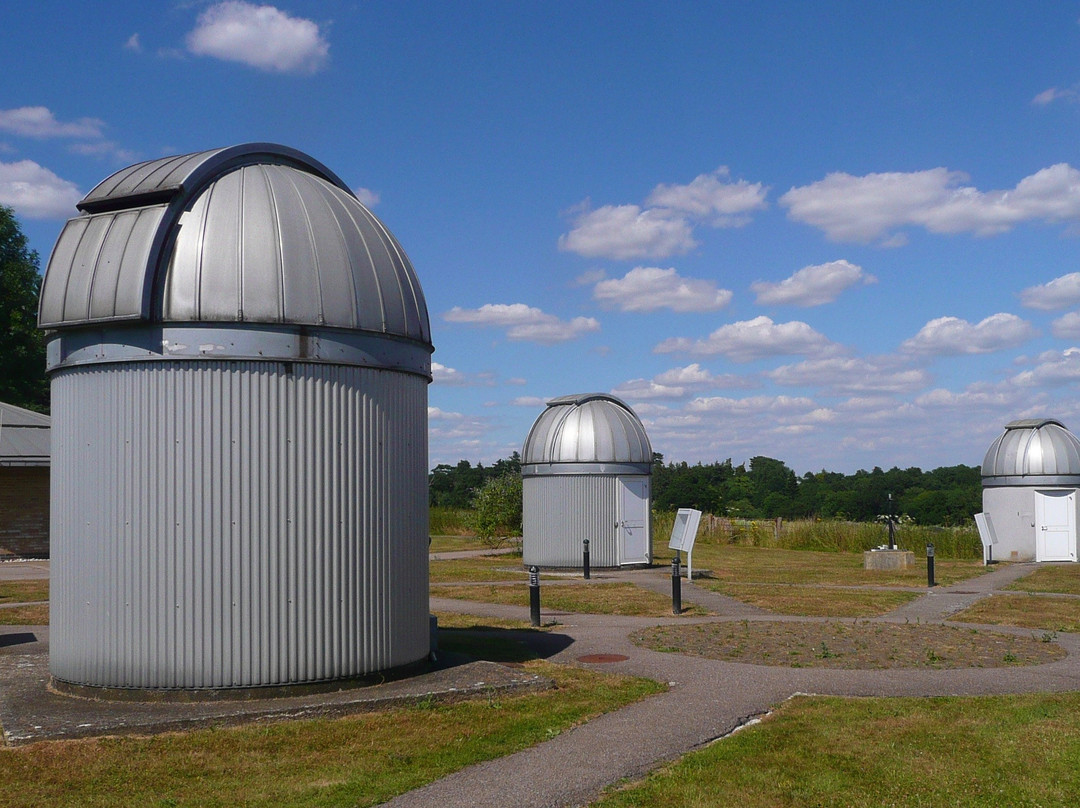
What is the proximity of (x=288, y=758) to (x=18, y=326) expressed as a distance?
137 ft

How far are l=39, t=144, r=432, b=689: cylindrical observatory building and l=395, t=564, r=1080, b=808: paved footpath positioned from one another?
2.89 m

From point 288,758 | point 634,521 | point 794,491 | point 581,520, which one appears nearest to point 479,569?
point 581,520

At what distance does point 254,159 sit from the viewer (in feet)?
35.8

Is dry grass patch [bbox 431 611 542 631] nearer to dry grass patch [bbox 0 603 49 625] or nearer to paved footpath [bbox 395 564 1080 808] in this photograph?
paved footpath [bbox 395 564 1080 808]

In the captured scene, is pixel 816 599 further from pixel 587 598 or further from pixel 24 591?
pixel 24 591

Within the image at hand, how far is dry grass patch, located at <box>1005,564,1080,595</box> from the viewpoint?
2284 cm

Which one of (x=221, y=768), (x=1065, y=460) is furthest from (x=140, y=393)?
(x=1065, y=460)

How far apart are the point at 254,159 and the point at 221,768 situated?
6401mm

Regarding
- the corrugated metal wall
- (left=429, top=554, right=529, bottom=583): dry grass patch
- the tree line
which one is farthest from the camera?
the tree line

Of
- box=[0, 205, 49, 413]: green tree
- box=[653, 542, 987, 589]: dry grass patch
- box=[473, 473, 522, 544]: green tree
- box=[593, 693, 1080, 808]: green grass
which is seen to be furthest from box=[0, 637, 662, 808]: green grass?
box=[0, 205, 49, 413]: green tree

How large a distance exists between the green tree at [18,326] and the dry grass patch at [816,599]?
112ft

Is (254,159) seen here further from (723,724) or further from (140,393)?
(723,724)

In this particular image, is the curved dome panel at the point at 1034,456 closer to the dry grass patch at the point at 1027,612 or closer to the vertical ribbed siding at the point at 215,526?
the dry grass patch at the point at 1027,612

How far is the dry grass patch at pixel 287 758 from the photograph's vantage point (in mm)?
7016
